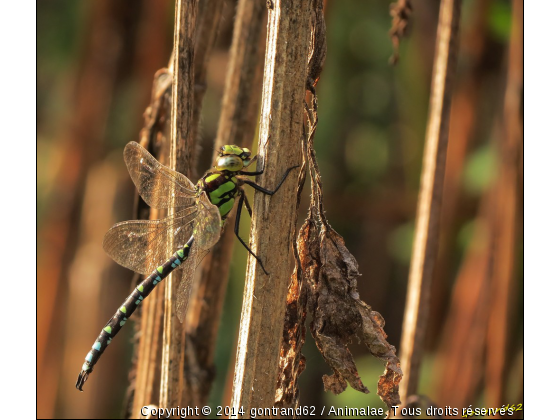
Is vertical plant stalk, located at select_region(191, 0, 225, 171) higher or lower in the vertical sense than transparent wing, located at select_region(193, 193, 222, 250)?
higher

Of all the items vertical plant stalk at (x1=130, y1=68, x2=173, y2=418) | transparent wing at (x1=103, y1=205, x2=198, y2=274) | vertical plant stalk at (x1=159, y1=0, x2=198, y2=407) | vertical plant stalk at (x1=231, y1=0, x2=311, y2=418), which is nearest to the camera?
vertical plant stalk at (x1=231, y1=0, x2=311, y2=418)

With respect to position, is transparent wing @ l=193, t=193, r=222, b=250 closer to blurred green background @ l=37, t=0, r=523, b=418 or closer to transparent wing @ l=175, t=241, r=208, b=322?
transparent wing @ l=175, t=241, r=208, b=322

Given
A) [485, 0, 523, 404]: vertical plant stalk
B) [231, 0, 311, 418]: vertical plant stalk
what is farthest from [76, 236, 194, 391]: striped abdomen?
[485, 0, 523, 404]: vertical plant stalk

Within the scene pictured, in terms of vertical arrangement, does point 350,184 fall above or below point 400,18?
below

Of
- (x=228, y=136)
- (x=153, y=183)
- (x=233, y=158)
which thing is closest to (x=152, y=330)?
(x=153, y=183)

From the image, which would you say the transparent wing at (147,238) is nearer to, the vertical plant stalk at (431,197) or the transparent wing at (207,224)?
the transparent wing at (207,224)

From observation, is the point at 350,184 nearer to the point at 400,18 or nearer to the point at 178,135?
the point at 400,18

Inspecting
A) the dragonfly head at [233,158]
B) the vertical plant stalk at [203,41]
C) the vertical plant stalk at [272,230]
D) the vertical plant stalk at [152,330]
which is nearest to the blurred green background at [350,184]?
the vertical plant stalk at [152,330]
